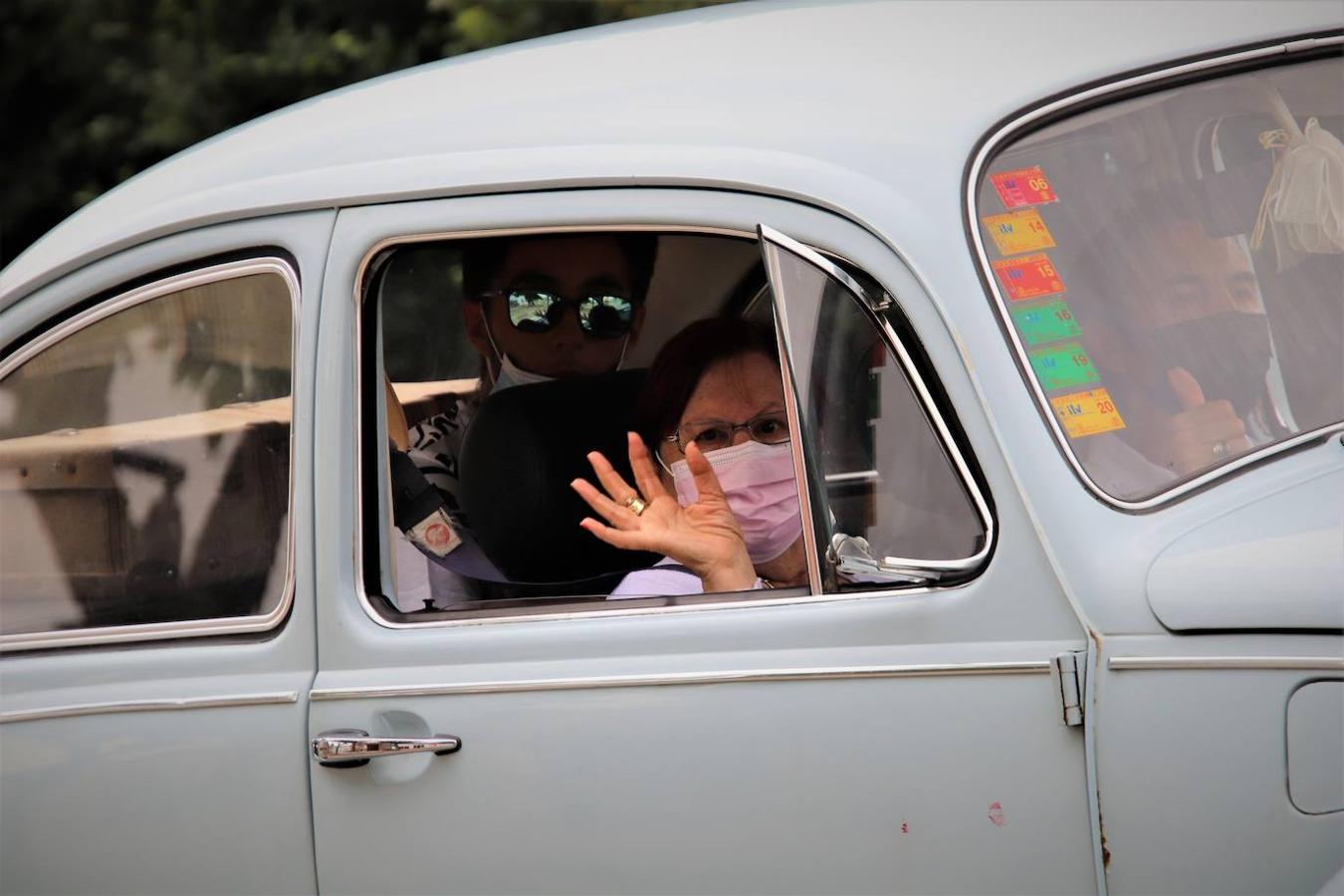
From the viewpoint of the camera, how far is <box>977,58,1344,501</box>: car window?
2.04 m

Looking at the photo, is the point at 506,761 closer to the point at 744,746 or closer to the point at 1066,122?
the point at 744,746

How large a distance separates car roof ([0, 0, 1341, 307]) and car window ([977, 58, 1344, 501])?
0.29 ft

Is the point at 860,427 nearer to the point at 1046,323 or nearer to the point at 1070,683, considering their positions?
the point at 1046,323

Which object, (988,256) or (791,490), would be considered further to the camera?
(791,490)

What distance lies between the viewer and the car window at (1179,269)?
204cm

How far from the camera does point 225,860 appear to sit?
2.39 m

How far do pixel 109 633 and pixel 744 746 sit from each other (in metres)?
1.27

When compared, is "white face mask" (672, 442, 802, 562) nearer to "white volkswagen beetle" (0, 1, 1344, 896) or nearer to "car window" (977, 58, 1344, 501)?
"white volkswagen beetle" (0, 1, 1344, 896)

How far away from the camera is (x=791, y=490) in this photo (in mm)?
2467

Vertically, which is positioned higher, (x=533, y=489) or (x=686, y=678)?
(x=533, y=489)

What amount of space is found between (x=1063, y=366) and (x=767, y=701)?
65 cm

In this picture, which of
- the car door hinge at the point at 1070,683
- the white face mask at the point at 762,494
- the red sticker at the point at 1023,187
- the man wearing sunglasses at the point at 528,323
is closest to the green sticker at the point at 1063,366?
the red sticker at the point at 1023,187

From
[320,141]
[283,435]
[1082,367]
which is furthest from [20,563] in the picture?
[1082,367]

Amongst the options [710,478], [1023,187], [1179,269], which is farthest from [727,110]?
[1179,269]
